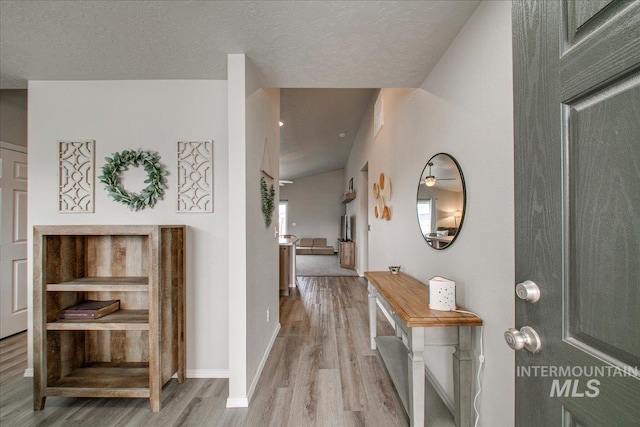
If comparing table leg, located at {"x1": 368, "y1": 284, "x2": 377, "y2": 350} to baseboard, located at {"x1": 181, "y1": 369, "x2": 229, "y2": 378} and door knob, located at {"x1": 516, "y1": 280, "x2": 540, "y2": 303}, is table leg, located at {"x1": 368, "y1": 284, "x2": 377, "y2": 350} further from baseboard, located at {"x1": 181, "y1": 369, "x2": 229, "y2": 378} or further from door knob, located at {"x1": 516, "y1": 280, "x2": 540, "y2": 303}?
door knob, located at {"x1": 516, "y1": 280, "x2": 540, "y2": 303}

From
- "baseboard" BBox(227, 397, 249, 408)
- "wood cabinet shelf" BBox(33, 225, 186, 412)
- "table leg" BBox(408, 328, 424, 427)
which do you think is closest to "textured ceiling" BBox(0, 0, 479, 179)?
"wood cabinet shelf" BBox(33, 225, 186, 412)

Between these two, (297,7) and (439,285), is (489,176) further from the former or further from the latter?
(297,7)

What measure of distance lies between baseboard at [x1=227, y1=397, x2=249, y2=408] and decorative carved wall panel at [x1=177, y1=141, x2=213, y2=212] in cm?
141

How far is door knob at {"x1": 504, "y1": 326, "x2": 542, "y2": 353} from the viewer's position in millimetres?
671

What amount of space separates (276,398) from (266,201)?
62.3 inches

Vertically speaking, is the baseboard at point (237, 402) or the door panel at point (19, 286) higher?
the door panel at point (19, 286)

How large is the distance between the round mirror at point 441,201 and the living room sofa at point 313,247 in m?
7.88

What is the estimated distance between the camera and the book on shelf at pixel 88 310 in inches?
72.8

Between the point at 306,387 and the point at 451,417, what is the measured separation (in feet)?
3.30

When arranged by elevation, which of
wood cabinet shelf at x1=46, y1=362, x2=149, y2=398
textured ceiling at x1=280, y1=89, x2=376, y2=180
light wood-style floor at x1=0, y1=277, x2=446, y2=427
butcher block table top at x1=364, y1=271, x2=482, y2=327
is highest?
textured ceiling at x1=280, y1=89, x2=376, y2=180

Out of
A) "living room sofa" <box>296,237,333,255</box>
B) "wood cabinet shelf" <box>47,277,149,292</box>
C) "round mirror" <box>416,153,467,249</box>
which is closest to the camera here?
"round mirror" <box>416,153,467,249</box>

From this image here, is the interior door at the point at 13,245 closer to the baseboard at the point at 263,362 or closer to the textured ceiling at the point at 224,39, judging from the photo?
the textured ceiling at the point at 224,39

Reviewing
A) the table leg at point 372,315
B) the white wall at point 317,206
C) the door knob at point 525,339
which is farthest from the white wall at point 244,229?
the white wall at point 317,206

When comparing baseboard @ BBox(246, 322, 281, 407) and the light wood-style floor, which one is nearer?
the light wood-style floor
